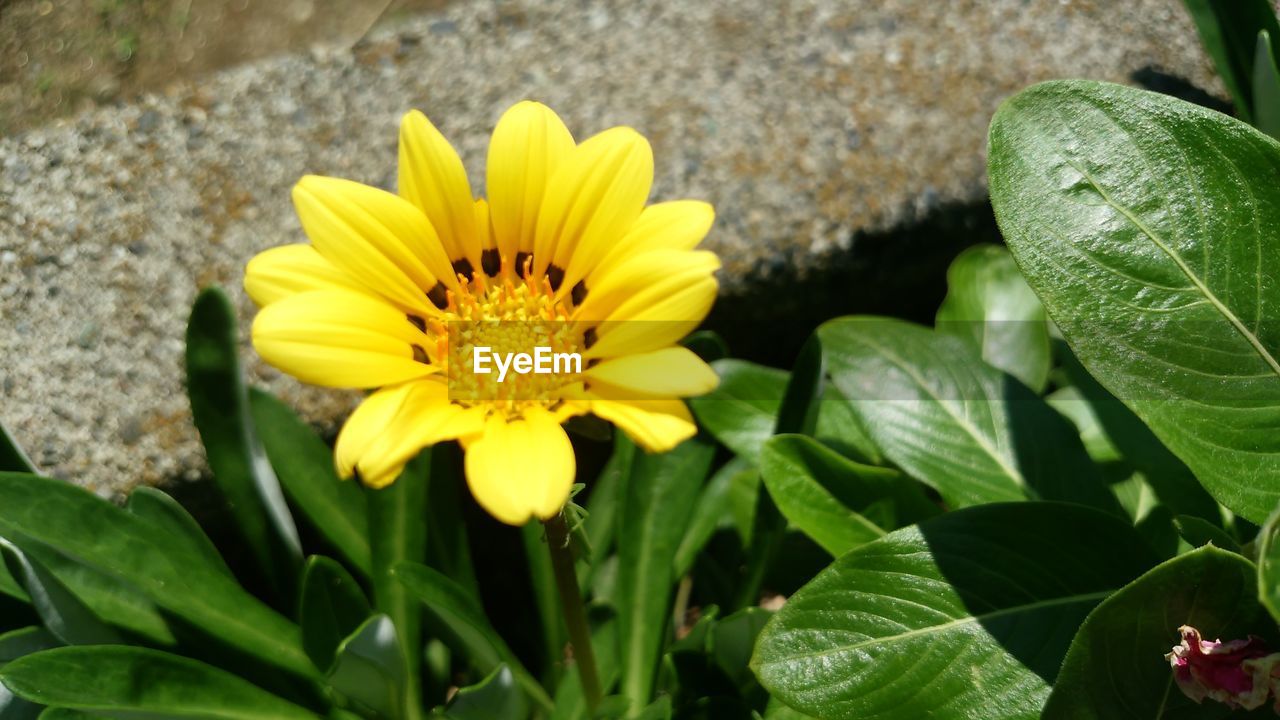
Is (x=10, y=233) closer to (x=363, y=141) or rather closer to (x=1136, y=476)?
(x=363, y=141)

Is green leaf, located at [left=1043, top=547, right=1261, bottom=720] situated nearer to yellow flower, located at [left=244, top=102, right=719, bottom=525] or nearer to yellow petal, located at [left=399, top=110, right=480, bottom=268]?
yellow flower, located at [left=244, top=102, right=719, bottom=525]

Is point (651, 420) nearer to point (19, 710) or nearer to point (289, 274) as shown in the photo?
point (289, 274)

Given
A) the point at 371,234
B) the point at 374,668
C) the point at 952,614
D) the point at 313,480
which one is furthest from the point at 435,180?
the point at 952,614

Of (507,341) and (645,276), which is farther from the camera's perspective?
(507,341)

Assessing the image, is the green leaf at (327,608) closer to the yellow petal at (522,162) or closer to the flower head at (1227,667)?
the yellow petal at (522,162)

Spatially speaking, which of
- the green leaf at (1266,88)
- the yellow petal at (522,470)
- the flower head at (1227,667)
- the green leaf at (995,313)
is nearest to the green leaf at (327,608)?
the yellow petal at (522,470)

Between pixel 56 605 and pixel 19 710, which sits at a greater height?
pixel 56 605

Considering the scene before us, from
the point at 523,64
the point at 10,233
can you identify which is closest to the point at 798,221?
the point at 523,64
